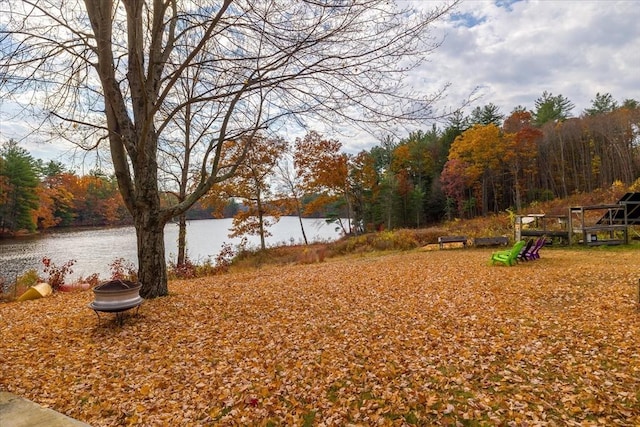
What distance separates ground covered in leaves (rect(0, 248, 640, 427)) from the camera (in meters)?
3.04

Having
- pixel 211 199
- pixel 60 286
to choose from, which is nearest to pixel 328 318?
pixel 60 286

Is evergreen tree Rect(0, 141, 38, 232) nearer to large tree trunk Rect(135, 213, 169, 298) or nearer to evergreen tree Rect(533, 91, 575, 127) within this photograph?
large tree trunk Rect(135, 213, 169, 298)

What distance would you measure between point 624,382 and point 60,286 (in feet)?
39.0

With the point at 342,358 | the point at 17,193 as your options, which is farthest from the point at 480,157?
the point at 17,193

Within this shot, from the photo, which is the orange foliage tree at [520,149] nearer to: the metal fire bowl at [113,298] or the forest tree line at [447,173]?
the forest tree line at [447,173]

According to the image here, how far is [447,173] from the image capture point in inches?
1314

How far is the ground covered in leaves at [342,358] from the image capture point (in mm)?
3037

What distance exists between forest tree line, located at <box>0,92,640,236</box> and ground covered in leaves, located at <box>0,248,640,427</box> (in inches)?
582

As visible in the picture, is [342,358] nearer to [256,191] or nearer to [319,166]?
[256,191]

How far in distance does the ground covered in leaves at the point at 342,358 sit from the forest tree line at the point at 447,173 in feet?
48.5

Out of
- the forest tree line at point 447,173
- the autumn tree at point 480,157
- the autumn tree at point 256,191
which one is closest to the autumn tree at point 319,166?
the forest tree line at point 447,173

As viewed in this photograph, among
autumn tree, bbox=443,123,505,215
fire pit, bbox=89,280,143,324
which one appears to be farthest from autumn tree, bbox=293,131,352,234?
fire pit, bbox=89,280,143,324

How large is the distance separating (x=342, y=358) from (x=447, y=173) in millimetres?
32133

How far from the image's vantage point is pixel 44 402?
10.7 ft
